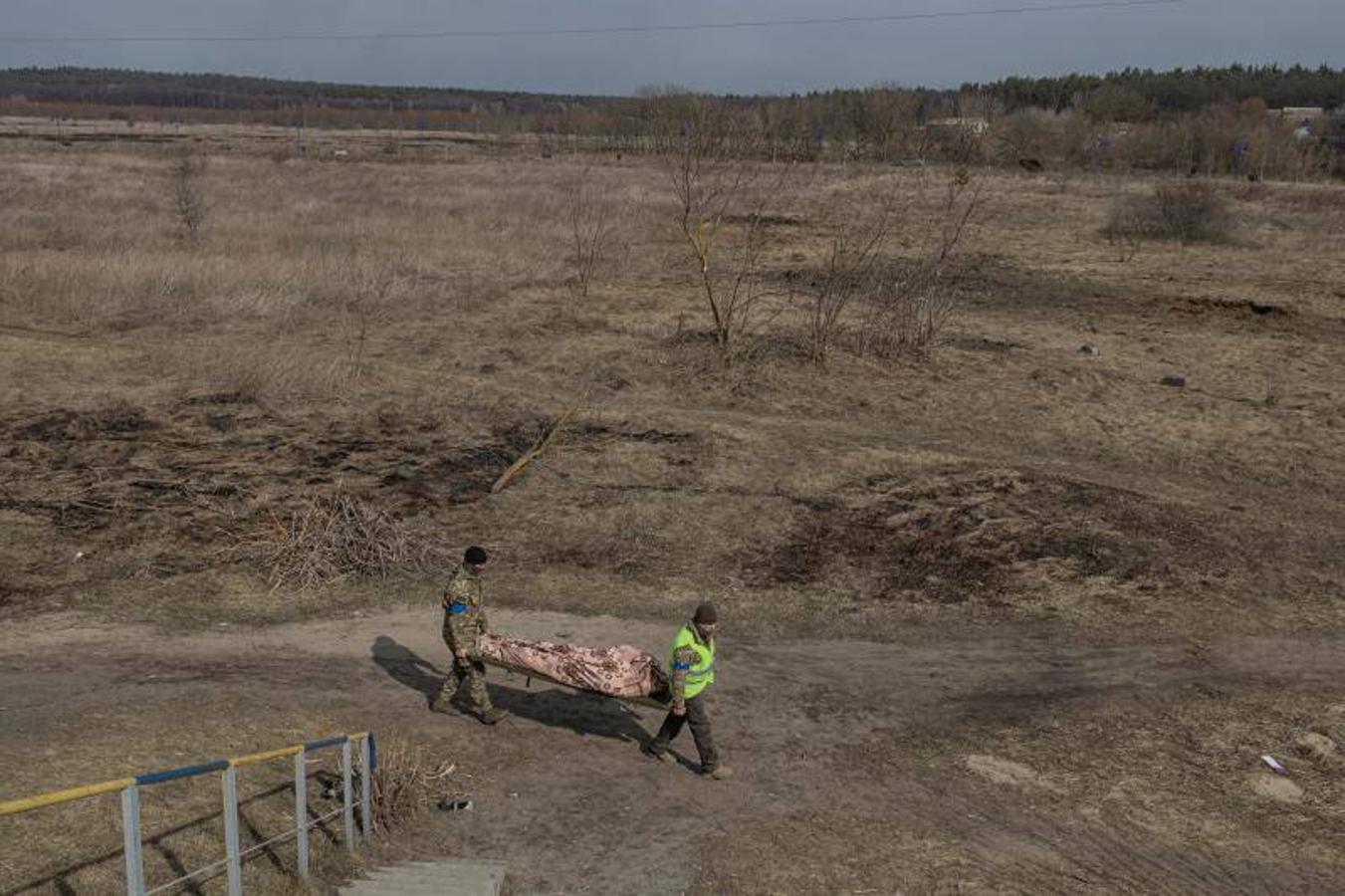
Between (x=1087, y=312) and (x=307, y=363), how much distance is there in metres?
16.5

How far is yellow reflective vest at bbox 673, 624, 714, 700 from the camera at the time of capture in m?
8.82

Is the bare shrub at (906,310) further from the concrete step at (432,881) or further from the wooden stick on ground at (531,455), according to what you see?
the concrete step at (432,881)

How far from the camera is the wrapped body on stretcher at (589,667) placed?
9203 mm

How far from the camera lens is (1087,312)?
26469mm

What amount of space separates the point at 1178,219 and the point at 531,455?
2656 centimetres

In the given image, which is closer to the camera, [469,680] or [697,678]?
[697,678]

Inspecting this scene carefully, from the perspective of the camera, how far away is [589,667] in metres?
9.30

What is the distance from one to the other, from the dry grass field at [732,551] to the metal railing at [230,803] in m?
0.55

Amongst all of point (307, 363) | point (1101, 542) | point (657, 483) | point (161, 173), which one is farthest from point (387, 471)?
point (161, 173)

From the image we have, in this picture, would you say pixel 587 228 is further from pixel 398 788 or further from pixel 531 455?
pixel 398 788

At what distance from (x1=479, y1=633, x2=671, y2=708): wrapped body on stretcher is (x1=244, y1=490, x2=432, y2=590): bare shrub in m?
3.56

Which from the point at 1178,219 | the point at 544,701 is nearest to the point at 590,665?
the point at 544,701

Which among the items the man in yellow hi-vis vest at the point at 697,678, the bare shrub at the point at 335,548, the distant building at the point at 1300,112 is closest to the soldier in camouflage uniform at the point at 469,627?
the man in yellow hi-vis vest at the point at 697,678

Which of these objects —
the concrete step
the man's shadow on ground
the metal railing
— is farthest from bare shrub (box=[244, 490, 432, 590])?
the concrete step
